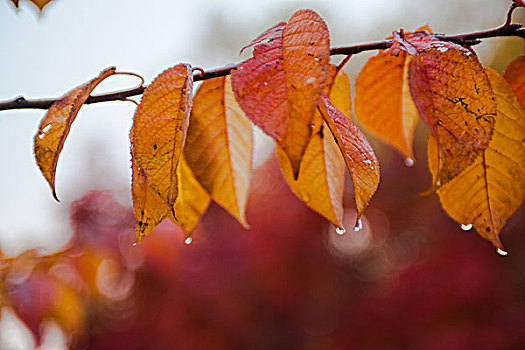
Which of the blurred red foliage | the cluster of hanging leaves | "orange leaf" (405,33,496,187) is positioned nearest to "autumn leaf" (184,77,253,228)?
the cluster of hanging leaves

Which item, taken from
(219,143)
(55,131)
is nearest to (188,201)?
(219,143)

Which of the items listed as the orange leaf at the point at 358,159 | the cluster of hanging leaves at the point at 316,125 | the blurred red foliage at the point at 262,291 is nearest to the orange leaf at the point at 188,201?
the cluster of hanging leaves at the point at 316,125

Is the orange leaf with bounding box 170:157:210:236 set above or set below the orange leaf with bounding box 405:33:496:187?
below

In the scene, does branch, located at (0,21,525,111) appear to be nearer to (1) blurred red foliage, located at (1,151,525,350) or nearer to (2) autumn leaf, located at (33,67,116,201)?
(2) autumn leaf, located at (33,67,116,201)

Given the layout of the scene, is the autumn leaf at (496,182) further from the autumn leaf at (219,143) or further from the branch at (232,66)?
the autumn leaf at (219,143)

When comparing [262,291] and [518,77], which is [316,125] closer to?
[518,77]

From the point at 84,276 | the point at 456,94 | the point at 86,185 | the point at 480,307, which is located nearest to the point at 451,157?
the point at 456,94

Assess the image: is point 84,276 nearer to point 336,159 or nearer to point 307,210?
point 307,210
